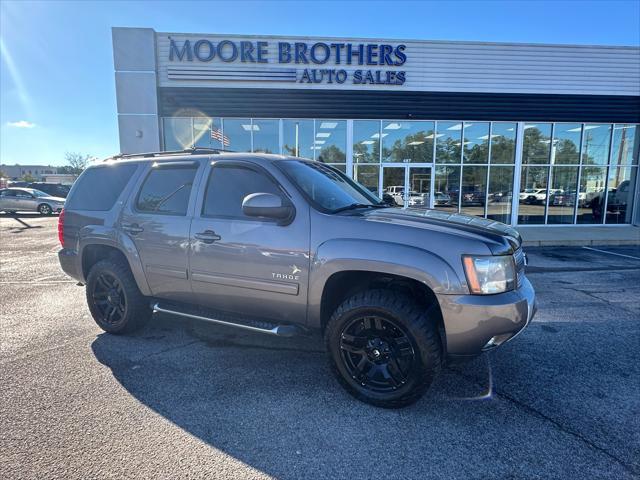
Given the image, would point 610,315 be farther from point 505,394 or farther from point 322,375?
point 322,375

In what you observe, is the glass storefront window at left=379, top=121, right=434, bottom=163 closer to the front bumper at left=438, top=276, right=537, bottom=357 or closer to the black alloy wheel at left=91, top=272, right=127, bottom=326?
the black alloy wheel at left=91, top=272, right=127, bottom=326

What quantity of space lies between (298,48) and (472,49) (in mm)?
6529

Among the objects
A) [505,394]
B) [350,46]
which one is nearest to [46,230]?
[350,46]

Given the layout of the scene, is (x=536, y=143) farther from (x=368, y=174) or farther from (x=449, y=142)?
(x=368, y=174)

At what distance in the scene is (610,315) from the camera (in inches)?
199

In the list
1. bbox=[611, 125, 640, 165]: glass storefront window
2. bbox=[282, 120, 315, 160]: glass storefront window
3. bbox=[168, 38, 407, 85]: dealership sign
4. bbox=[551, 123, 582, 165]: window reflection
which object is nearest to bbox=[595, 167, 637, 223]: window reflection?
bbox=[611, 125, 640, 165]: glass storefront window

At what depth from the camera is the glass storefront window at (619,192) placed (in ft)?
52.1

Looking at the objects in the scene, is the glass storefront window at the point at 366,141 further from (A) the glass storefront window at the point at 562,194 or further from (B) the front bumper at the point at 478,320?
(B) the front bumper at the point at 478,320

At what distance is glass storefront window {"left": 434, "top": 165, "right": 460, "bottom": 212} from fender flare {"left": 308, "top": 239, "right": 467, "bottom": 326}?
1307cm

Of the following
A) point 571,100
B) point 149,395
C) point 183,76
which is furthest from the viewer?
point 571,100

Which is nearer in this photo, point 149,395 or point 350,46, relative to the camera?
point 149,395

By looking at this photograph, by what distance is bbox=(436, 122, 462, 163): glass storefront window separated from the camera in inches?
588

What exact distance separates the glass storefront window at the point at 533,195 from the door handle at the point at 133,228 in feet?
50.1

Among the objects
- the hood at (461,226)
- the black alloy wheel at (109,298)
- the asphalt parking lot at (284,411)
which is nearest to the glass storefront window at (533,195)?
the asphalt parking lot at (284,411)
